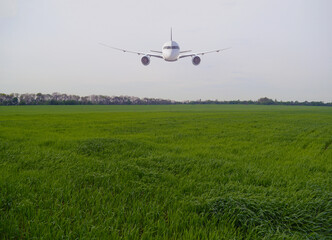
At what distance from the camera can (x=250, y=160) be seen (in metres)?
6.38

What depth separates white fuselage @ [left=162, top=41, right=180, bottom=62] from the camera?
30062 millimetres

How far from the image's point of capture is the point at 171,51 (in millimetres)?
29969

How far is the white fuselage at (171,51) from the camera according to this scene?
30062mm

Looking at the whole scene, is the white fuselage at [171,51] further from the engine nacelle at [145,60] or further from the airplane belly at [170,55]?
the engine nacelle at [145,60]

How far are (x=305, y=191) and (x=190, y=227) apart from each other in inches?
108

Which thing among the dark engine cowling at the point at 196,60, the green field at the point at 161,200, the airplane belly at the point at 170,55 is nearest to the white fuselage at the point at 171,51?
the airplane belly at the point at 170,55

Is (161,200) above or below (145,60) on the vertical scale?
below

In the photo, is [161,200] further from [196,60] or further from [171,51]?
[171,51]

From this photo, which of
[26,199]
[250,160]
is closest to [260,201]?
[250,160]

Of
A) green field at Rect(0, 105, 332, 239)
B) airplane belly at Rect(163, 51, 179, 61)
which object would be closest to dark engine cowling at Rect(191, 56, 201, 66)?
airplane belly at Rect(163, 51, 179, 61)

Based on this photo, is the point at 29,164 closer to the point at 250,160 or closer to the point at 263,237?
the point at 263,237

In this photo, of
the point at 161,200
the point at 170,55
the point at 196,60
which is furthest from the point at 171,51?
the point at 161,200

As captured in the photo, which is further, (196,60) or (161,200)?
(196,60)

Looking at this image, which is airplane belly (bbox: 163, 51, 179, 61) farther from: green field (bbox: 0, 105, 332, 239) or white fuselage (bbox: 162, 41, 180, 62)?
green field (bbox: 0, 105, 332, 239)
